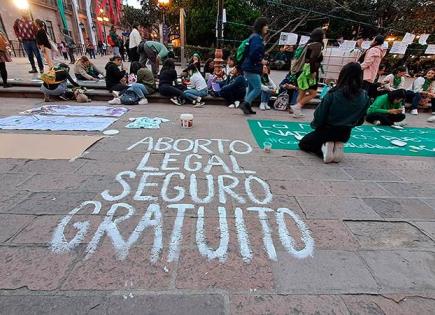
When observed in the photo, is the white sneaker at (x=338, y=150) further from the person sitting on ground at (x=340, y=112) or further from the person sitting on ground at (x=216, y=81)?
the person sitting on ground at (x=216, y=81)

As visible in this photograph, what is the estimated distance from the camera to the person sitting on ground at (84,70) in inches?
307

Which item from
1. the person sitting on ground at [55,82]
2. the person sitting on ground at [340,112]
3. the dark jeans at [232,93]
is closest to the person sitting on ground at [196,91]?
the dark jeans at [232,93]

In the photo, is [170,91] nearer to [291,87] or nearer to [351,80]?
[291,87]

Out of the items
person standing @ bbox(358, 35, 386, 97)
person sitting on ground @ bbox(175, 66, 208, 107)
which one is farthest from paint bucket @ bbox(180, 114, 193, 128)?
person standing @ bbox(358, 35, 386, 97)

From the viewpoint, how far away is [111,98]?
22.7ft

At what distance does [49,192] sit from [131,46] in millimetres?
7357

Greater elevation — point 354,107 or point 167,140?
point 354,107

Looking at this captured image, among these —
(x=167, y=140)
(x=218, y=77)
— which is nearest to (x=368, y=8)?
(x=218, y=77)

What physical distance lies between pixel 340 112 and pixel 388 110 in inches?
116

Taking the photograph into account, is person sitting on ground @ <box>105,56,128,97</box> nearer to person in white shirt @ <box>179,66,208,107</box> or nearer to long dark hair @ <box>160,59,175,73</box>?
long dark hair @ <box>160,59,175,73</box>

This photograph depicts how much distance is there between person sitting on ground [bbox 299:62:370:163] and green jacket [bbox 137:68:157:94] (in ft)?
15.4

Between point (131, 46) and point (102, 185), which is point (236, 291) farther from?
point (131, 46)

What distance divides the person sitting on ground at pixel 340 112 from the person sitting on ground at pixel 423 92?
4832 millimetres

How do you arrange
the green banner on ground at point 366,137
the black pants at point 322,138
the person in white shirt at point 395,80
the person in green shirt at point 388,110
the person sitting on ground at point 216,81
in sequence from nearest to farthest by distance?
the black pants at point 322,138 < the green banner on ground at point 366,137 < the person in green shirt at point 388,110 < the person in white shirt at point 395,80 < the person sitting on ground at point 216,81
